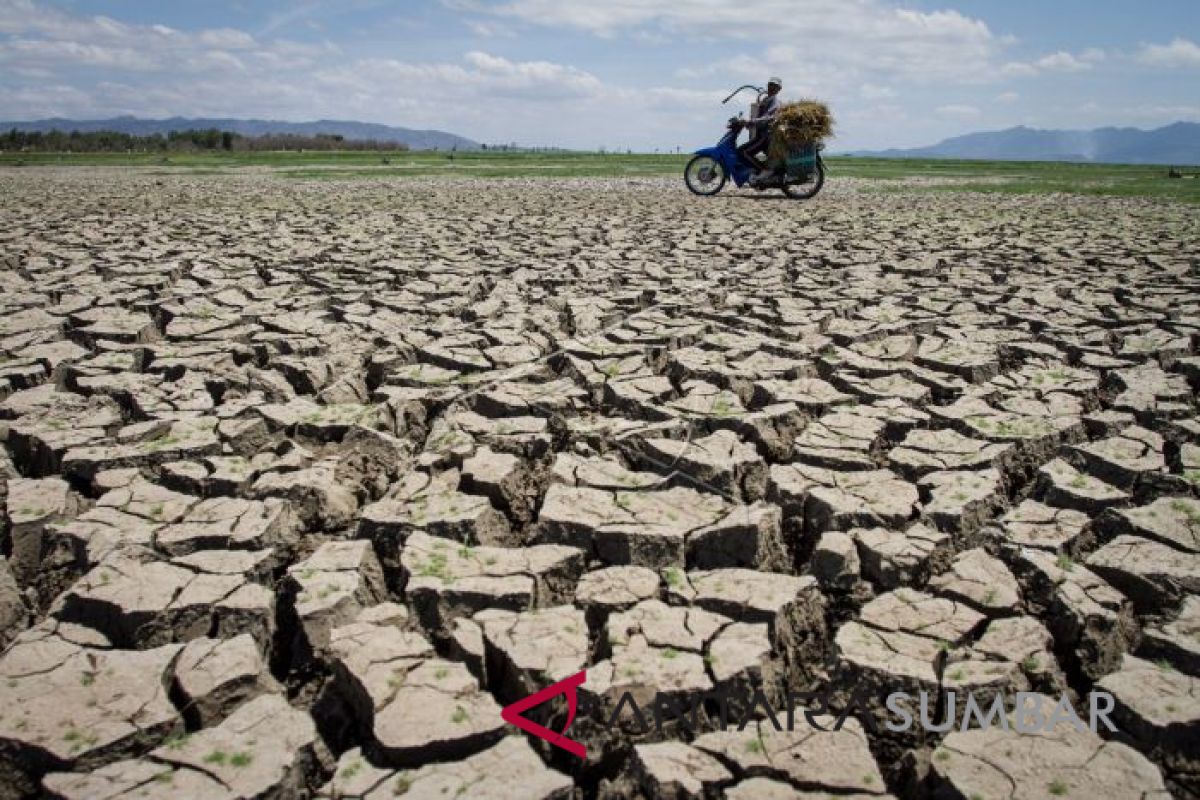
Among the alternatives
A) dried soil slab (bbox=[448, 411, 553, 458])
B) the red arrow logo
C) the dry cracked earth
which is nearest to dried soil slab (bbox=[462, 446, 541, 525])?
the dry cracked earth

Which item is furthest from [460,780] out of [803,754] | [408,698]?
[803,754]

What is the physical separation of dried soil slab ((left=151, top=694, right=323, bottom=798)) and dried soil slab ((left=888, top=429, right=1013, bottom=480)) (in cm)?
224

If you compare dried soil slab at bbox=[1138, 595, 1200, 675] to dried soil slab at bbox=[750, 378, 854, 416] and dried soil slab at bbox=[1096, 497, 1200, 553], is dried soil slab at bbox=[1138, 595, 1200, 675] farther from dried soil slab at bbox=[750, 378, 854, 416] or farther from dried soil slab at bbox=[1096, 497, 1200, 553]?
dried soil slab at bbox=[750, 378, 854, 416]

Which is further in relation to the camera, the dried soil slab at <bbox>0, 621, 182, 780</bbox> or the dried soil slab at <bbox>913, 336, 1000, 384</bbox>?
the dried soil slab at <bbox>913, 336, 1000, 384</bbox>

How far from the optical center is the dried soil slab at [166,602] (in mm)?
2033

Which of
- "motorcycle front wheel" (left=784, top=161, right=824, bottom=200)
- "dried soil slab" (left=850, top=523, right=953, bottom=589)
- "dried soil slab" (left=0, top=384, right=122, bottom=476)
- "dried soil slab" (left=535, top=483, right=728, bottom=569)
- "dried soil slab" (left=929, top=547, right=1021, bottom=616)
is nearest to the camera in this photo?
"dried soil slab" (left=929, top=547, right=1021, bottom=616)

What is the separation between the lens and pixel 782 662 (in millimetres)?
1981

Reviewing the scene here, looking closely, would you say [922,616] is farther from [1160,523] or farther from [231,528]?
[231,528]

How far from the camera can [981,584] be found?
2.18 meters

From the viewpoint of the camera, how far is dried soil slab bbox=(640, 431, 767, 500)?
2844 mm

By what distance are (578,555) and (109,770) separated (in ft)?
4.15

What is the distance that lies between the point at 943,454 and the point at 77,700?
288 cm

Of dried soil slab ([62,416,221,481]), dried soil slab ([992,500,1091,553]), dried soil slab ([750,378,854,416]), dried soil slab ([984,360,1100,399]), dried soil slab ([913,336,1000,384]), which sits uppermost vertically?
A: dried soil slab ([913,336,1000,384])

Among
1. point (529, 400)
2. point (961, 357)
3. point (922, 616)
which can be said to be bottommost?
point (922, 616)
